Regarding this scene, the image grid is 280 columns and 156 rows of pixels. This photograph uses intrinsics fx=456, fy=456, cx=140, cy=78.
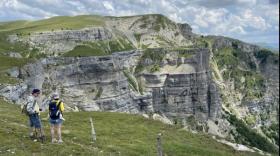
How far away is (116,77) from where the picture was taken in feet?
567

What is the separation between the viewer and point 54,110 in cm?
3416

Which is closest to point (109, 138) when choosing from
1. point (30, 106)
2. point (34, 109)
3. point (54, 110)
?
point (54, 110)

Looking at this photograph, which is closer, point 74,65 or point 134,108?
point 74,65

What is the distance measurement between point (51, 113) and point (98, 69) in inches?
5292

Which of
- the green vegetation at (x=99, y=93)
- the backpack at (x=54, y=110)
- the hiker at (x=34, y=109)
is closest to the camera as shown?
the hiker at (x=34, y=109)

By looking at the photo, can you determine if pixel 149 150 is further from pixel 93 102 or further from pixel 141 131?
pixel 93 102

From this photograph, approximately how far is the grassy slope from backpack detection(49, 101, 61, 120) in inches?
87.1

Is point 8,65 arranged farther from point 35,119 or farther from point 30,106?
point 30,106

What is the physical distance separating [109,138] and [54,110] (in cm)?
1254

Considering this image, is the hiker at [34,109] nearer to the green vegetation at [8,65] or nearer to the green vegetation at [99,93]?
the green vegetation at [8,65]

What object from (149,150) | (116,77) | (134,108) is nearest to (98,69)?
(116,77)

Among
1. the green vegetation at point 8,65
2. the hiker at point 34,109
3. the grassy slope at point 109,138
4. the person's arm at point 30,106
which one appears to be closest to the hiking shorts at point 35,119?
the hiker at point 34,109

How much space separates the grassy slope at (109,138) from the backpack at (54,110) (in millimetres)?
2213

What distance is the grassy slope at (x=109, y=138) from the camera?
112 feet
